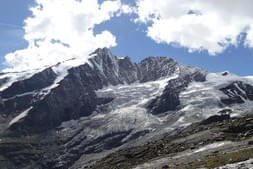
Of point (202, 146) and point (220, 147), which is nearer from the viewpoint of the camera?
point (220, 147)

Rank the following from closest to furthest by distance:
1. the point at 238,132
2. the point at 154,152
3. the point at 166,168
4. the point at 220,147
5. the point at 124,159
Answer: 1. the point at 166,168
2. the point at 220,147
3. the point at 238,132
4. the point at 154,152
5. the point at 124,159

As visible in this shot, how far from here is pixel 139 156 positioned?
113 meters

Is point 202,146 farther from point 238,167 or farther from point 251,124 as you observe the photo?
point 238,167

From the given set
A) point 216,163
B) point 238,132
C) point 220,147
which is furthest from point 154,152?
point 216,163

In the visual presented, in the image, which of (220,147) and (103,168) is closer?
(220,147)

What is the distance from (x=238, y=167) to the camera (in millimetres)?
36750

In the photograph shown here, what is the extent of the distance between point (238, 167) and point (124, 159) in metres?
87.0

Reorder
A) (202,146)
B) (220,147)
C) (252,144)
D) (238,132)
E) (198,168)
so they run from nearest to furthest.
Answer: (198,168)
(252,144)
(220,147)
(202,146)
(238,132)

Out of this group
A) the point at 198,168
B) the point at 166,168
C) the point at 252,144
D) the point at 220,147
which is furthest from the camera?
the point at 220,147

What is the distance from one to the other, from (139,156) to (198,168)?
6797cm

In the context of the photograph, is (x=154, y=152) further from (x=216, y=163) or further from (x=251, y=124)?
(x=216, y=163)

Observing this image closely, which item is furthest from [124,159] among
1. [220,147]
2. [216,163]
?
[216,163]

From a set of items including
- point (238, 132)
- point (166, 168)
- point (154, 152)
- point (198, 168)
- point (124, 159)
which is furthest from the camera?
point (124, 159)

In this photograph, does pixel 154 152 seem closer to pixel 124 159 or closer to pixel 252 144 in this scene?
pixel 124 159
